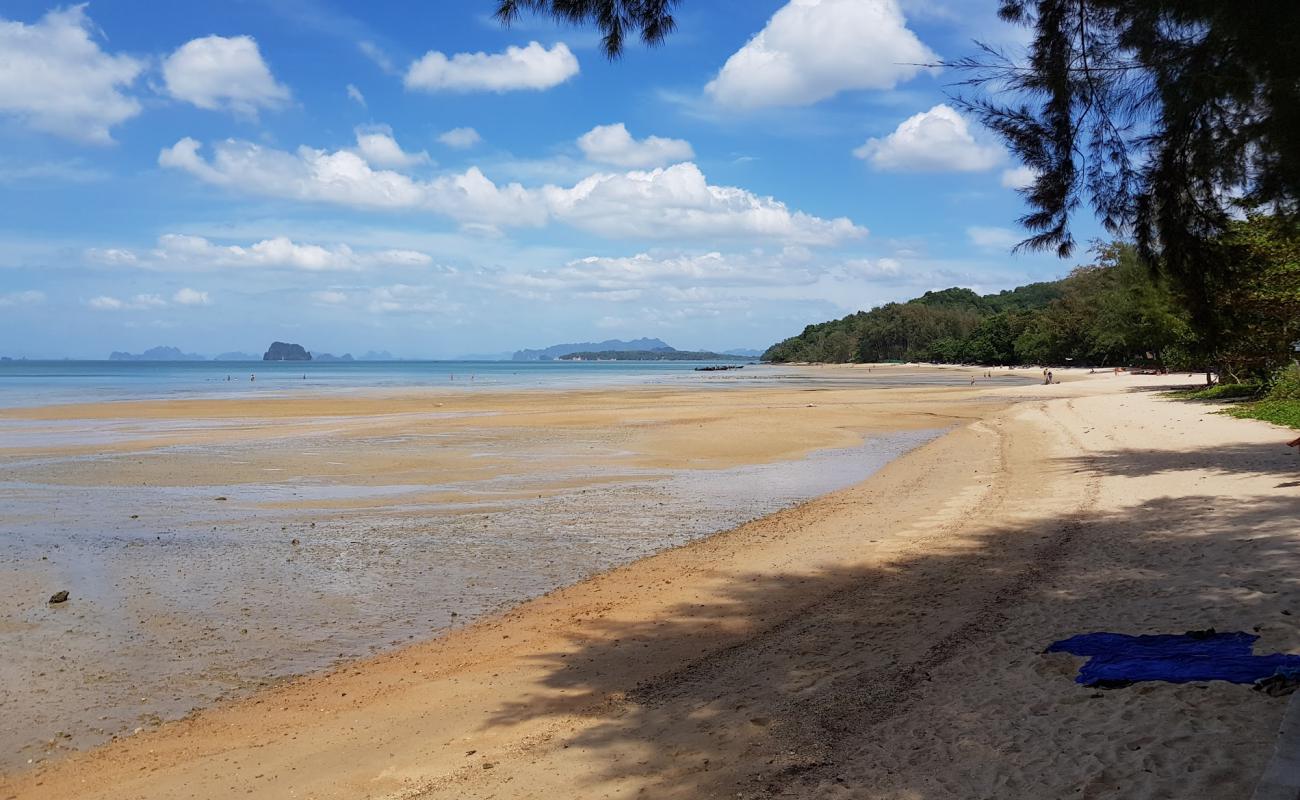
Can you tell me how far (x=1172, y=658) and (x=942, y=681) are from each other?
140 centimetres

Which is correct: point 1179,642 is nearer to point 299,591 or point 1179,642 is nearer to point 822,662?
point 822,662

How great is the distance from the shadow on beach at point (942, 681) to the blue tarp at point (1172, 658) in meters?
0.16

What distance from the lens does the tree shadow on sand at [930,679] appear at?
4.33 meters

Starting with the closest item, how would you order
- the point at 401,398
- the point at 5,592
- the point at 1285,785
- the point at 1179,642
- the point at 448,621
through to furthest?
the point at 1285,785
the point at 1179,642
the point at 448,621
the point at 5,592
the point at 401,398

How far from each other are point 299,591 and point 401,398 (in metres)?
45.6

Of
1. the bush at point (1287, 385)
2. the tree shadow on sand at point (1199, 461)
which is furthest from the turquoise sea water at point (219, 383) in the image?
the bush at point (1287, 385)

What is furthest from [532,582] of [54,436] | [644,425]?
[54,436]

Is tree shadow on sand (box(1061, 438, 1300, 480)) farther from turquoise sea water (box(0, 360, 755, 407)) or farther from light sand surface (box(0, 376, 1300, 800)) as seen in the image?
turquoise sea water (box(0, 360, 755, 407))

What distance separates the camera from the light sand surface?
14.6 ft

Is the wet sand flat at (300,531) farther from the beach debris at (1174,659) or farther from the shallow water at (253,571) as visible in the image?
the beach debris at (1174,659)

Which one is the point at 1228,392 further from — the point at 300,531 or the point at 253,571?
the point at 253,571

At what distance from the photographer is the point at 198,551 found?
11250mm

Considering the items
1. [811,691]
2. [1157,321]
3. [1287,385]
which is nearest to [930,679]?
[811,691]

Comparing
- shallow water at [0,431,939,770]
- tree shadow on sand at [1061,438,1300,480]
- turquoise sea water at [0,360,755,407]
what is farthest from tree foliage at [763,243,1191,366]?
turquoise sea water at [0,360,755,407]
